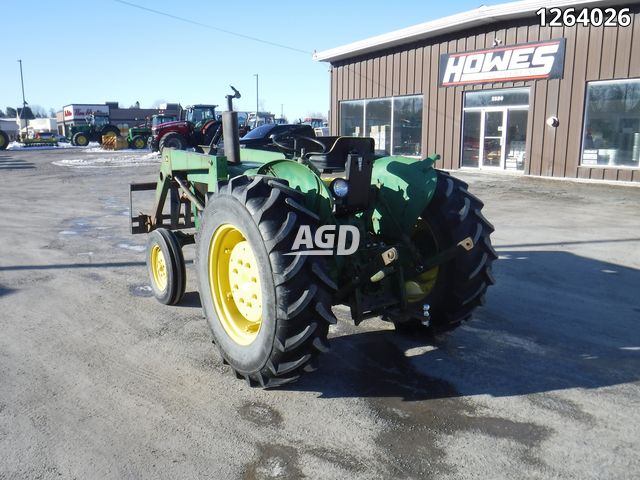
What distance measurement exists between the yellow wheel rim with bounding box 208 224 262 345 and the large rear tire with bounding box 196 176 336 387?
0.5 inches

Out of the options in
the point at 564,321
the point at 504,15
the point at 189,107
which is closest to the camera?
the point at 564,321

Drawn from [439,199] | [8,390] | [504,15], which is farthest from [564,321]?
[504,15]

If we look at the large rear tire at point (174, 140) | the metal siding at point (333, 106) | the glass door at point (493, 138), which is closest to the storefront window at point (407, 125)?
the glass door at point (493, 138)

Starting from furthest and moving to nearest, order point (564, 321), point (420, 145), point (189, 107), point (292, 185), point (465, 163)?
point (189, 107)
point (420, 145)
point (465, 163)
point (564, 321)
point (292, 185)

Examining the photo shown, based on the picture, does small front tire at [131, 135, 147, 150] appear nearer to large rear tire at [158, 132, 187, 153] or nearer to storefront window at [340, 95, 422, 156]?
large rear tire at [158, 132, 187, 153]

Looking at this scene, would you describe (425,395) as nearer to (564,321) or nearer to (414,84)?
(564,321)

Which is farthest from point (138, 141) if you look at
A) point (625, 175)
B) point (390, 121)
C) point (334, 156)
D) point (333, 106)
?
point (334, 156)

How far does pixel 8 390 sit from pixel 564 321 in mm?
4492

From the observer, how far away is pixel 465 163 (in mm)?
18656

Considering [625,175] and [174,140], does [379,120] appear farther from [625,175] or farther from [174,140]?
[174,140]

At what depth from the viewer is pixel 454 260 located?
159 inches

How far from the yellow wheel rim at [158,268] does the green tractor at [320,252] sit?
51.6 inches

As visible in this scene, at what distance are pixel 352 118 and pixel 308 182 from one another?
20263mm

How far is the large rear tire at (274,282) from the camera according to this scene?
3113 mm
